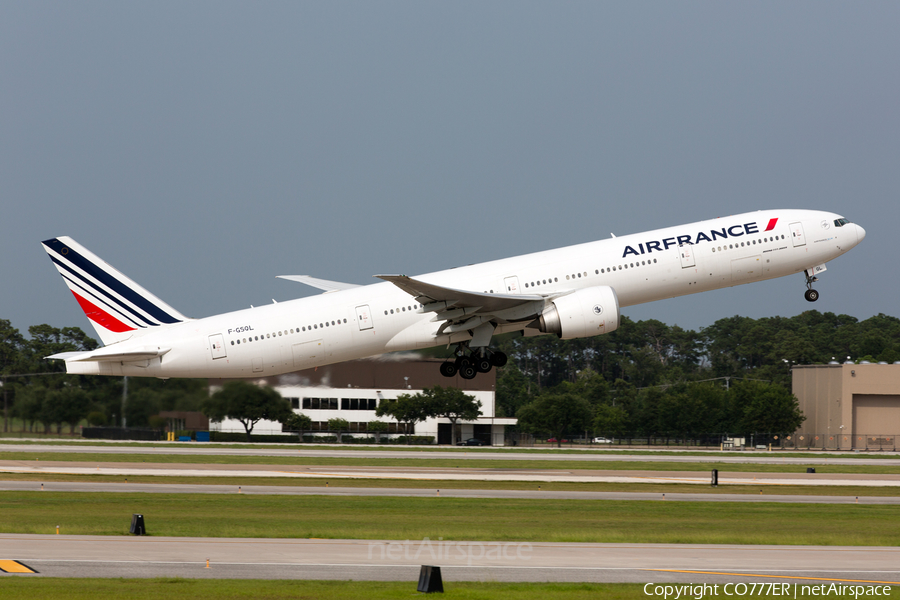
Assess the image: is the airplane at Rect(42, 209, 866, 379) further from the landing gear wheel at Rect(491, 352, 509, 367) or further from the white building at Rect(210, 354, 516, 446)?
the white building at Rect(210, 354, 516, 446)

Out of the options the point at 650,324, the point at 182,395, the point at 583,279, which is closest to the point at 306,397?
the point at 182,395

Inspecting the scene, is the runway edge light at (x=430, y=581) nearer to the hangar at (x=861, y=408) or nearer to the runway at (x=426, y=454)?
the runway at (x=426, y=454)

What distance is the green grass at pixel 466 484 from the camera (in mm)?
44719

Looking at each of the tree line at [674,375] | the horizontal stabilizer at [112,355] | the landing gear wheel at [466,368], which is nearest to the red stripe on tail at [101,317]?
the horizontal stabilizer at [112,355]

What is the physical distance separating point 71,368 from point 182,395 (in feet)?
20.0

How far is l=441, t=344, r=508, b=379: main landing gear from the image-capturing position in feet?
133

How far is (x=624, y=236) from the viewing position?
132ft

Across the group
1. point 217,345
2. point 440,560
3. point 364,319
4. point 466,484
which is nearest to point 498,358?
point 364,319

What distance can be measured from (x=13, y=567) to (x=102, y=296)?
69.5 ft

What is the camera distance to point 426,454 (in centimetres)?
7112

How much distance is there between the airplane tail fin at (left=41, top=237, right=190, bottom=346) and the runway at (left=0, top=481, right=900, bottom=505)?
7104mm

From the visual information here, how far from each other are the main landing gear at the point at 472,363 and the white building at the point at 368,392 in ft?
22.4

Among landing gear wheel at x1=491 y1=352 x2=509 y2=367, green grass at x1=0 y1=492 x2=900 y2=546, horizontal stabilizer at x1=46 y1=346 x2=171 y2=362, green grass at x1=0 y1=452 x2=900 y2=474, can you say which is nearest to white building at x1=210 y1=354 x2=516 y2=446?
green grass at x1=0 y1=452 x2=900 y2=474

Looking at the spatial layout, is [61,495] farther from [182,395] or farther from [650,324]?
[650,324]
